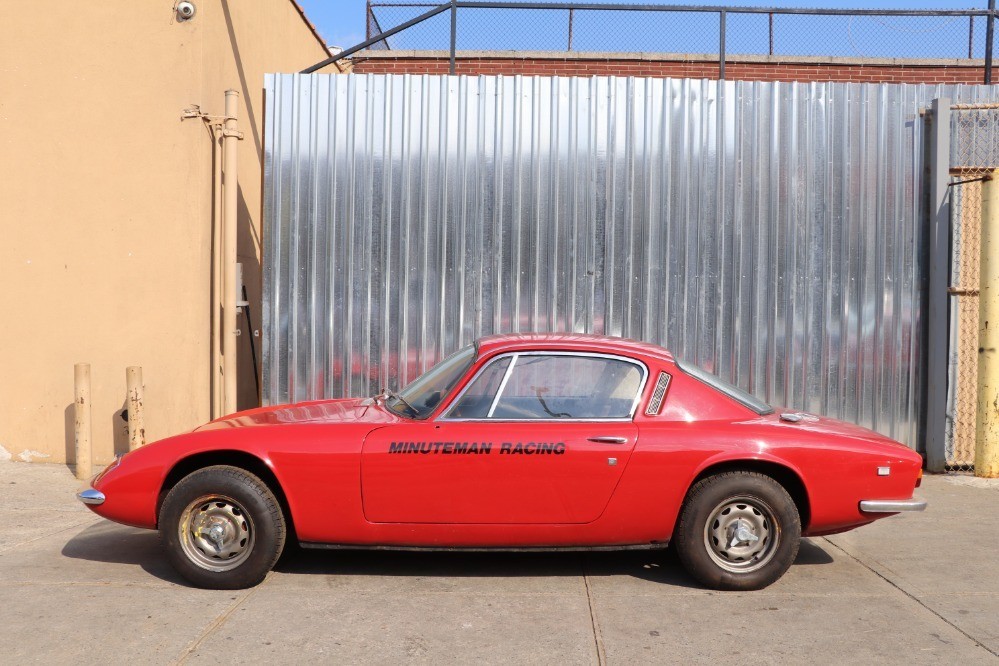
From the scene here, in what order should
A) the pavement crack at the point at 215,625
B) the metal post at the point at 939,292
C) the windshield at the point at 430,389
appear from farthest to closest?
the metal post at the point at 939,292
the windshield at the point at 430,389
the pavement crack at the point at 215,625

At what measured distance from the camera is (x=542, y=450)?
184 inches

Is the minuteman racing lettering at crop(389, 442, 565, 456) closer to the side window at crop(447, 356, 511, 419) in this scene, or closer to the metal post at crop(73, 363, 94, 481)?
the side window at crop(447, 356, 511, 419)

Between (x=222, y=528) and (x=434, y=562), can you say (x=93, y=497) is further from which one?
(x=434, y=562)

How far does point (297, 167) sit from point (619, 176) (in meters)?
2.81

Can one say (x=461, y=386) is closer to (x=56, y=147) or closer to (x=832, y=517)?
(x=832, y=517)

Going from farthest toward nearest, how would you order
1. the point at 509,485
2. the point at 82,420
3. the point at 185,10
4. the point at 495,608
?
the point at 185,10
the point at 82,420
the point at 509,485
the point at 495,608

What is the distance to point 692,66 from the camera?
1410cm

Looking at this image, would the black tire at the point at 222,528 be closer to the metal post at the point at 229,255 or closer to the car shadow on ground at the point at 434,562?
the car shadow on ground at the point at 434,562

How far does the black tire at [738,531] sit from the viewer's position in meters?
4.71

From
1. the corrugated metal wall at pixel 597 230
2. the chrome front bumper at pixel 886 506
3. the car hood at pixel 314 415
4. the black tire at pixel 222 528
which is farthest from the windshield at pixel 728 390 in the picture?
the corrugated metal wall at pixel 597 230

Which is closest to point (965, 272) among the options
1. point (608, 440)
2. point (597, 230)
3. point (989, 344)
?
point (989, 344)

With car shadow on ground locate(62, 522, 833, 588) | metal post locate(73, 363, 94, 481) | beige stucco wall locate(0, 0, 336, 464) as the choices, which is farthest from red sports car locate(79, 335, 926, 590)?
beige stucco wall locate(0, 0, 336, 464)

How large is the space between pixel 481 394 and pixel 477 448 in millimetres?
342

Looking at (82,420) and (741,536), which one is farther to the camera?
(82,420)
